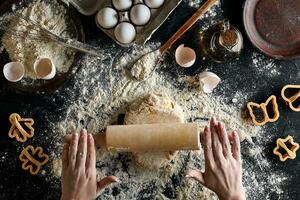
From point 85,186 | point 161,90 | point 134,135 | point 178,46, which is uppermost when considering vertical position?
point 178,46

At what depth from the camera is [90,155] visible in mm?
1739

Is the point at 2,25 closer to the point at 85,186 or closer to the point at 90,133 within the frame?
the point at 90,133

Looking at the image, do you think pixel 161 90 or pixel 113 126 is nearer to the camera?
pixel 113 126

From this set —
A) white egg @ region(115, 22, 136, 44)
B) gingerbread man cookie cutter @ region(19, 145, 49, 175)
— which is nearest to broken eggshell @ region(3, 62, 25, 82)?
gingerbread man cookie cutter @ region(19, 145, 49, 175)

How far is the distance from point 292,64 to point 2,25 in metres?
1.00

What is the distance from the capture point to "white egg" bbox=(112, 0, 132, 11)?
5.93 feet

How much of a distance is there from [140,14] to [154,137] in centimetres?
41

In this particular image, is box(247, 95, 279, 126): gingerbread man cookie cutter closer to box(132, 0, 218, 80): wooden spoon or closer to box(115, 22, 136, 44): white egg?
box(132, 0, 218, 80): wooden spoon

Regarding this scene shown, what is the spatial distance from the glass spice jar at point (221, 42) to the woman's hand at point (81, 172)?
0.50 m

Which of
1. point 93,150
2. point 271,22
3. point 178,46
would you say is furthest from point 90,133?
point 271,22

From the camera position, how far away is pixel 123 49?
6.21ft

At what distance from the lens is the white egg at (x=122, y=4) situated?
1.81 meters

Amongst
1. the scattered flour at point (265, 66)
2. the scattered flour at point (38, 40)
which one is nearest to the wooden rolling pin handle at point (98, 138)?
the scattered flour at point (38, 40)

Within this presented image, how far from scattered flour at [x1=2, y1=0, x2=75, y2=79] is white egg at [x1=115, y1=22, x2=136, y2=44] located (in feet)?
0.56
